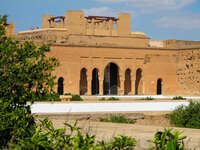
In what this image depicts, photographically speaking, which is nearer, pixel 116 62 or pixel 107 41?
pixel 116 62

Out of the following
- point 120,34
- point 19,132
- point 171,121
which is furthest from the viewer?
point 120,34

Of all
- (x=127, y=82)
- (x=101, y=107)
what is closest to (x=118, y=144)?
(x=101, y=107)

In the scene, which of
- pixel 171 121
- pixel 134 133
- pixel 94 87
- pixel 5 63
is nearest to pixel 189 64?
pixel 94 87

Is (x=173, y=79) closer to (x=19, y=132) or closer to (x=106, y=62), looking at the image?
(x=106, y=62)

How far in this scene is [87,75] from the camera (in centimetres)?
2922

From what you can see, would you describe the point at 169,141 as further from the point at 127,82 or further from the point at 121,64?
the point at 127,82

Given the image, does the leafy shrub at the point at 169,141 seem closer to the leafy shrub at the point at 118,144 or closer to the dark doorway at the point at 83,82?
the leafy shrub at the point at 118,144

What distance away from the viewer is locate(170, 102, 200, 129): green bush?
13689mm

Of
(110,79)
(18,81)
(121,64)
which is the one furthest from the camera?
(110,79)

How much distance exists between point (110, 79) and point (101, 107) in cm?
1670

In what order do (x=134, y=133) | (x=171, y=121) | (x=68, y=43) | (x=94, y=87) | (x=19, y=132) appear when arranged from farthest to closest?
(x=94, y=87)
(x=68, y=43)
(x=171, y=121)
(x=134, y=133)
(x=19, y=132)

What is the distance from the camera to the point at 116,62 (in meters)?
30.4

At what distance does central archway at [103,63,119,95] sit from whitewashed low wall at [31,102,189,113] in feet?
48.6

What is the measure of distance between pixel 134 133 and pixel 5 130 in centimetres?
303
